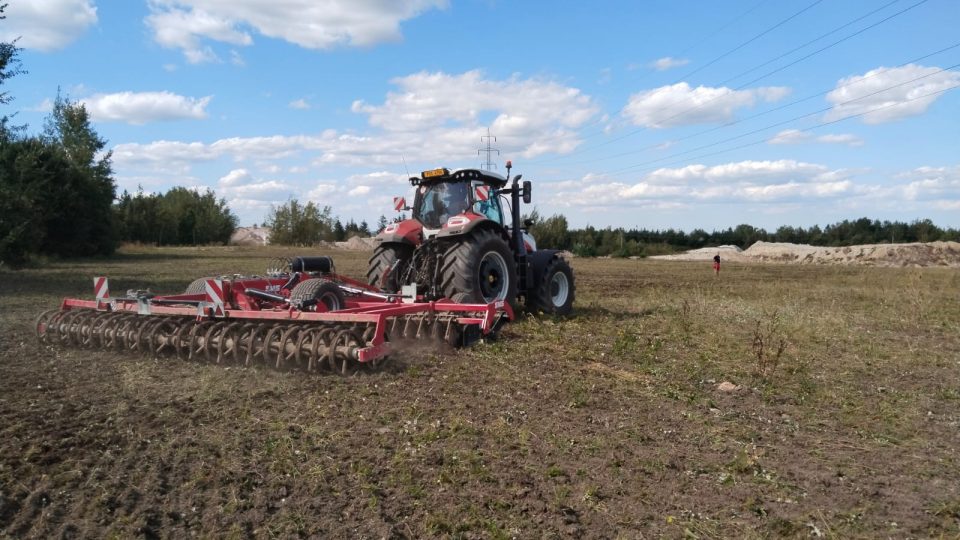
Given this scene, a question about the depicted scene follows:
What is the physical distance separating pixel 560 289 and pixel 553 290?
0.44ft

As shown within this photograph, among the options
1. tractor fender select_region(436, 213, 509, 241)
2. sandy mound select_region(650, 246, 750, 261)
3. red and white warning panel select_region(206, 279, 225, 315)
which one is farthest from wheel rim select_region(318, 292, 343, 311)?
sandy mound select_region(650, 246, 750, 261)

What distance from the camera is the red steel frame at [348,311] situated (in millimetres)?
6207

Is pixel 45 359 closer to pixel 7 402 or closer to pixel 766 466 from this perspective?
pixel 7 402

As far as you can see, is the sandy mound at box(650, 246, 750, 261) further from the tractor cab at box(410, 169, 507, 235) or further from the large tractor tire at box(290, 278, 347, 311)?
the large tractor tire at box(290, 278, 347, 311)

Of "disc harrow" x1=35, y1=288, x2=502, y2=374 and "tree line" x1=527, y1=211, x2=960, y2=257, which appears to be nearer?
"disc harrow" x1=35, y1=288, x2=502, y2=374

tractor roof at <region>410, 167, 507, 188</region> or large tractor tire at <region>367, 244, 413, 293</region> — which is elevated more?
tractor roof at <region>410, 167, 507, 188</region>

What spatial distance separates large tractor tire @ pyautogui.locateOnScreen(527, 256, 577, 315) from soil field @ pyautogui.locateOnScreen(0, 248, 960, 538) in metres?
2.07

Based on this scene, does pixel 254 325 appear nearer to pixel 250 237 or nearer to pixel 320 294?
pixel 320 294

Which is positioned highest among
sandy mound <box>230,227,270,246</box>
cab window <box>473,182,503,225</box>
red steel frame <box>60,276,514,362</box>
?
sandy mound <box>230,227,270,246</box>

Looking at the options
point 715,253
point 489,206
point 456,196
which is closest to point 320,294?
point 456,196

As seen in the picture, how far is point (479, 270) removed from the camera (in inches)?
333

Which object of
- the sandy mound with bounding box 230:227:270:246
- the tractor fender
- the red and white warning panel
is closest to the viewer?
the red and white warning panel

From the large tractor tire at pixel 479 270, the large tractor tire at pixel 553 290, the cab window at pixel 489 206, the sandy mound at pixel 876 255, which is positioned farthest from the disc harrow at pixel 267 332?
the sandy mound at pixel 876 255

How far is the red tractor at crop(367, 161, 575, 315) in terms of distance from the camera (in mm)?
8344
